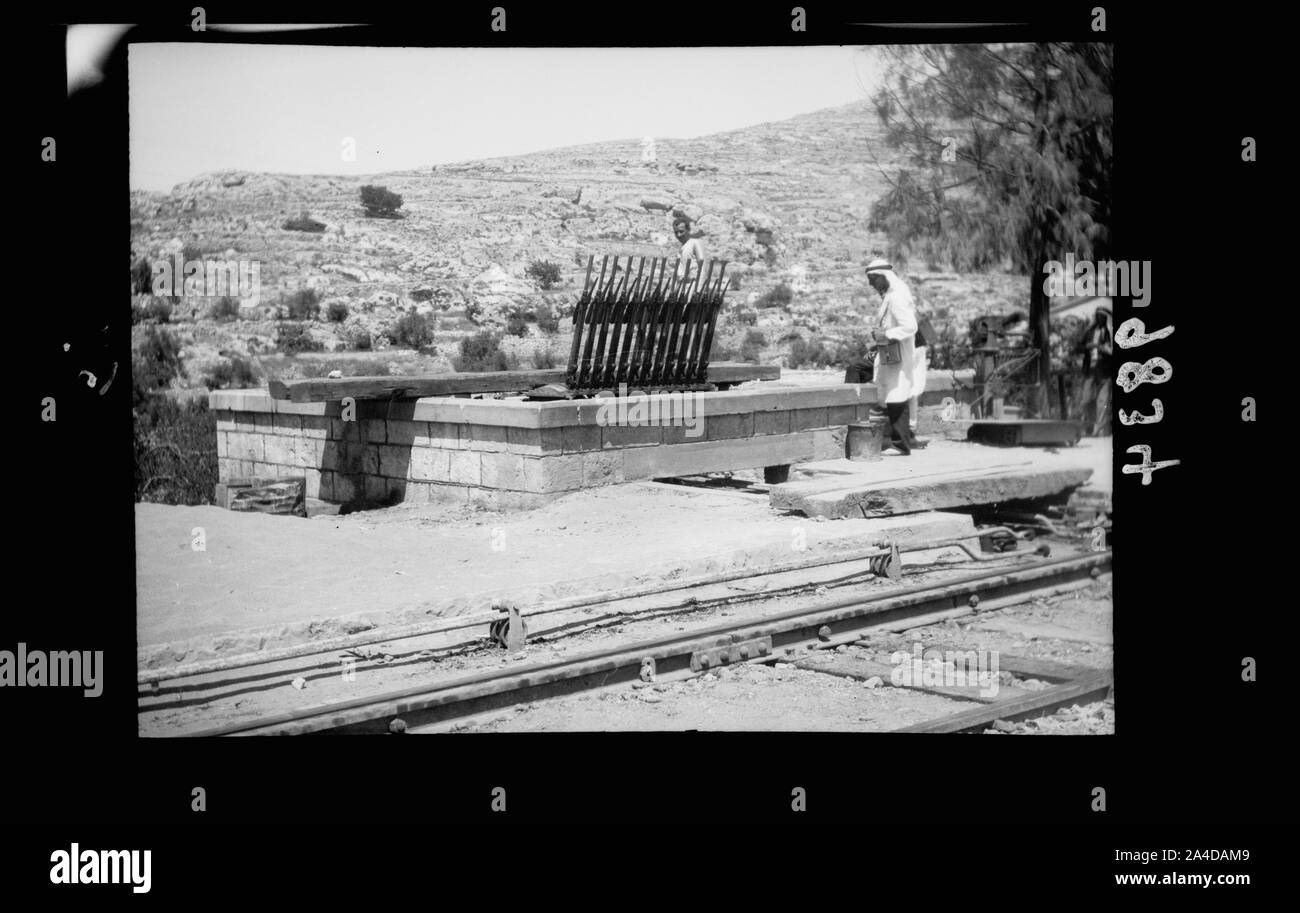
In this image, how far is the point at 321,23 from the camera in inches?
251

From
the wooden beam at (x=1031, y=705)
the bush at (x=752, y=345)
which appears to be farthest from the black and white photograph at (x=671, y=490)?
the bush at (x=752, y=345)

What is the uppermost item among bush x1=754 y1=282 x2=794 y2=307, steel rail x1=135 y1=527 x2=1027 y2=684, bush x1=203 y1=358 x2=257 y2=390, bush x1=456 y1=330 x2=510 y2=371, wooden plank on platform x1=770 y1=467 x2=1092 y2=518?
bush x1=754 y1=282 x2=794 y2=307

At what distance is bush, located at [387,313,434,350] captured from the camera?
20594 mm

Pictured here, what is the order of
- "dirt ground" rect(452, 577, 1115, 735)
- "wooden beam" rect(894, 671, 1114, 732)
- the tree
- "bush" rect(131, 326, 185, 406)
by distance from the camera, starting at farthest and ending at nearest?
"bush" rect(131, 326, 185, 406) < the tree < "dirt ground" rect(452, 577, 1115, 735) < "wooden beam" rect(894, 671, 1114, 732)

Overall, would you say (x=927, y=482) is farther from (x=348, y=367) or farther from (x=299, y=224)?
(x=299, y=224)

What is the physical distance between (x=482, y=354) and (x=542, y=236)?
17.4ft

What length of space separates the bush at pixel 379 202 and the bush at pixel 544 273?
2810 millimetres

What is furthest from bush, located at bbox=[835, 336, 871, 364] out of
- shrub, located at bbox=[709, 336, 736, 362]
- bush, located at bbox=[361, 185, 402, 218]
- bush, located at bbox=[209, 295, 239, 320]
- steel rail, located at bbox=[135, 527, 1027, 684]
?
steel rail, located at bbox=[135, 527, 1027, 684]

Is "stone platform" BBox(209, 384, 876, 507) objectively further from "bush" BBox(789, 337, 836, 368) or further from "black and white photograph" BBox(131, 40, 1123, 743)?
"bush" BBox(789, 337, 836, 368)

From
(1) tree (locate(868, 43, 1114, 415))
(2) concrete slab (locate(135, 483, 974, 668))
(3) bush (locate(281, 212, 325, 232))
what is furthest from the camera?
(3) bush (locate(281, 212, 325, 232))

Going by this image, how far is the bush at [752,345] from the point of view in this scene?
2236 centimetres

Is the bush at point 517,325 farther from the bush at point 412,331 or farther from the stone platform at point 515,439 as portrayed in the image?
the stone platform at point 515,439

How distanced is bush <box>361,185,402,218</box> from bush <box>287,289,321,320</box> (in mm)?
2002

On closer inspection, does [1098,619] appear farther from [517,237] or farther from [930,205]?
[517,237]
